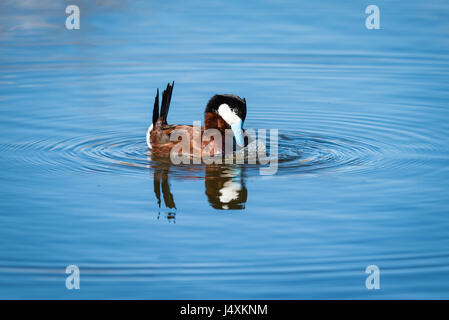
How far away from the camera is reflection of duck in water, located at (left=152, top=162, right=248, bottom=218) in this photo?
7750 millimetres

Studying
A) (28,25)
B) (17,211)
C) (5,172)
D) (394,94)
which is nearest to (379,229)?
(17,211)

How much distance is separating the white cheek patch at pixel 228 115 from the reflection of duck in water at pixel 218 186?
0.68 metres

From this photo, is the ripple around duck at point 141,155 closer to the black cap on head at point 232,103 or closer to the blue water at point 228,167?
the blue water at point 228,167

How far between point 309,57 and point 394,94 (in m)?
2.16

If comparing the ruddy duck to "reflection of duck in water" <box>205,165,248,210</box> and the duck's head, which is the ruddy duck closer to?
the duck's head

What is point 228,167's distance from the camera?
891 centimetres

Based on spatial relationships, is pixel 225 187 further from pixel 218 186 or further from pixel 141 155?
pixel 141 155

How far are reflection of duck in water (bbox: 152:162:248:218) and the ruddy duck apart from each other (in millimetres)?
330

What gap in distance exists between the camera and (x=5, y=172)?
866 centimetres

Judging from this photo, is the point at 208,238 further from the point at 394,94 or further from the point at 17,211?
the point at 394,94

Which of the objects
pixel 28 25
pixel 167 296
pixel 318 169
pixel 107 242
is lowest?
pixel 167 296

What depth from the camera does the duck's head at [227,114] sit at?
30.2 feet

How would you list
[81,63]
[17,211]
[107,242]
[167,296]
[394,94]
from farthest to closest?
[81,63], [394,94], [17,211], [107,242], [167,296]

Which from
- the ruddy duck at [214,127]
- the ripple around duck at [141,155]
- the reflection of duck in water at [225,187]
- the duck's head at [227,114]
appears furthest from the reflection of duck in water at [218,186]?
the duck's head at [227,114]
